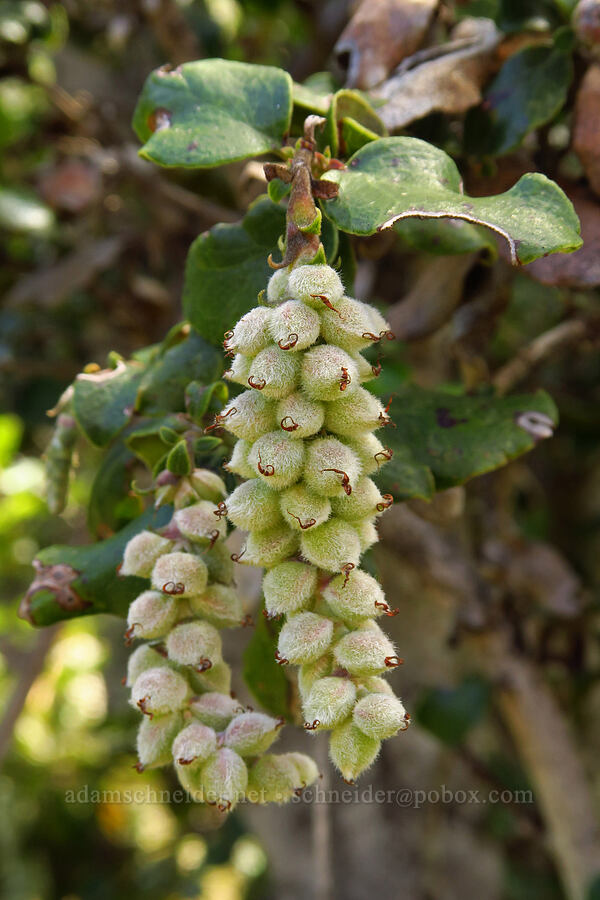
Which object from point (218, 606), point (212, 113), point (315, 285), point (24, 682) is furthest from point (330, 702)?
point (24, 682)

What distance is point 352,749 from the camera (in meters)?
0.45

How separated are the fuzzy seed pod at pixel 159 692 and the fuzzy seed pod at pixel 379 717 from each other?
13cm

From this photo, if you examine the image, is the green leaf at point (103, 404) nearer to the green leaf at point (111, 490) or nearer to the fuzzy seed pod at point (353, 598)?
the green leaf at point (111, 490)

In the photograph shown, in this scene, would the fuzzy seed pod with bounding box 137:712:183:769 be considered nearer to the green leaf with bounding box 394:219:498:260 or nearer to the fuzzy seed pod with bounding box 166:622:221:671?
the fuzzy seed pod with bounding box 166:622:221:671

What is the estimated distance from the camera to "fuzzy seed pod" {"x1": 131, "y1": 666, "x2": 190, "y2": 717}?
1.63ft

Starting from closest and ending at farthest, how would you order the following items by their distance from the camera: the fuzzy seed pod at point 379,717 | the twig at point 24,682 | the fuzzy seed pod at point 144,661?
1. the fuzzy seed pod at point 379,717
2. the fuzzy seed pod at point 144,661
3. the twig at point 24,682

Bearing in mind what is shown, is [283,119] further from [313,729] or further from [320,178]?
[313,729]

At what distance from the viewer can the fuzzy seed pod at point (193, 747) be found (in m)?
0.48

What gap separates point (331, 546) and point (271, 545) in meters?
0.04

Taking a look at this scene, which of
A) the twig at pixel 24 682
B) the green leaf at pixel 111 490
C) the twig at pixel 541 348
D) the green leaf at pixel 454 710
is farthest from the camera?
the twig at pixel 24 682

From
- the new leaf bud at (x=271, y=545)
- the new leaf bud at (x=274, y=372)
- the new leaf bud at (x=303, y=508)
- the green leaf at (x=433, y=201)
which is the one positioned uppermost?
the green leaf at (x=433, y=201)

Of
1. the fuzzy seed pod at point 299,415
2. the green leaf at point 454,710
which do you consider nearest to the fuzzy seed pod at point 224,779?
the fuzzy seed pod at point 299,415

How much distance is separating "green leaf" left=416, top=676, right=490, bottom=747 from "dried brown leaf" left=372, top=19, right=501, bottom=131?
1.01 metres

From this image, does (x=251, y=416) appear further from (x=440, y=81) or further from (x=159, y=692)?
(x=440, y=81)
